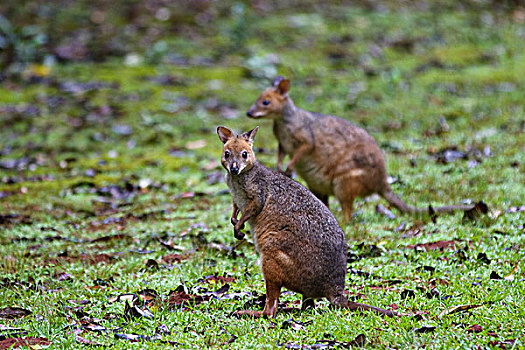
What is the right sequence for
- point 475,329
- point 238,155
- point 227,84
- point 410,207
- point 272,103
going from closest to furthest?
point 475,329, point 238,155, point 410,207, point 272,103, point 227,84

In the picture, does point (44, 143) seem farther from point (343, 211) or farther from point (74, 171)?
point (343, 211)

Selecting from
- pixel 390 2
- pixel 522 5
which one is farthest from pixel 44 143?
pixel 522 5

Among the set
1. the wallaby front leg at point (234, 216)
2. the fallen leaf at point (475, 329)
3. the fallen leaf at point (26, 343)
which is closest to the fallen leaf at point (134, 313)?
the fallen leaf at point (26, 343)

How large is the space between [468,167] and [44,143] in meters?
6.36

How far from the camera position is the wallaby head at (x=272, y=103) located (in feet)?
24.5

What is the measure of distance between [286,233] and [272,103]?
10.7ft

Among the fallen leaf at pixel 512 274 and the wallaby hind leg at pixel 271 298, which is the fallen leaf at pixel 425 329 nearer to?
the wallaby hind leg at pixel 271 298

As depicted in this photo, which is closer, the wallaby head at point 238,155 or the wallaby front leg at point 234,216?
the wallaby head at point 238,155

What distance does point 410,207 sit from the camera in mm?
6773

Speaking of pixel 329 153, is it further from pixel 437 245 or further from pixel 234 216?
pixel 234 216

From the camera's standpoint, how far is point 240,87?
41.4ft

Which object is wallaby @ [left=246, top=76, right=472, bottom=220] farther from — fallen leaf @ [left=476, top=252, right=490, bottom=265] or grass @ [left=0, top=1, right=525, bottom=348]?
fallen leaf @ [left=476, top=252, right=490, bottom=265]

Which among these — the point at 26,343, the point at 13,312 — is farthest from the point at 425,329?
the point at 13,312

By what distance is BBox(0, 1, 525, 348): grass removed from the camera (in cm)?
432
